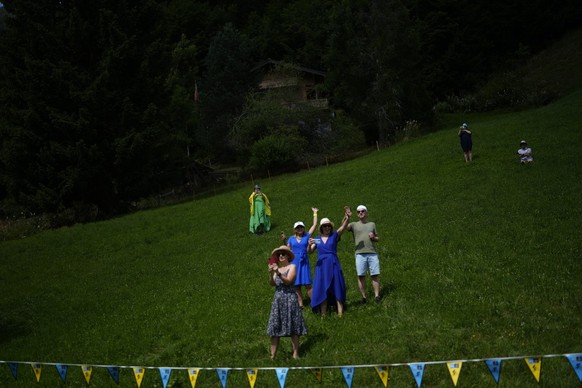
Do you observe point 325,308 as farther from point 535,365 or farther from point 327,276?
point 535,365

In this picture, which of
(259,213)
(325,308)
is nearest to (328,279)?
(325,308)

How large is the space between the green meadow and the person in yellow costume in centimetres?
52

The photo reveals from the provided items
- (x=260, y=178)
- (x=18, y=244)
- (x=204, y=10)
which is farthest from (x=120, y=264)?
(x=204, y=10)

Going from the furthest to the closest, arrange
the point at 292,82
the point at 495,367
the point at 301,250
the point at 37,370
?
the point at 292,82
the point at 301,250
the point at 37,370
the point at 495,367

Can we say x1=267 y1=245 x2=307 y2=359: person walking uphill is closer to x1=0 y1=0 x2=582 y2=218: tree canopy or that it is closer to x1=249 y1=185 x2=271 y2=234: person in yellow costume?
x1=249 y1=185 x2=271 y2=234: person in yellow costume

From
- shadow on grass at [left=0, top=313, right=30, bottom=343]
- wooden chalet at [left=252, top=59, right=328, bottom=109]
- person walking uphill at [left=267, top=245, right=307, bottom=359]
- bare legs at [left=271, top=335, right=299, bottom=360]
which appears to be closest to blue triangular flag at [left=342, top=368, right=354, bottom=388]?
person walking uphill at [left=267, top=245, right=307, bottom=359]

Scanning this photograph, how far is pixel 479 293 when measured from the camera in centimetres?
1400

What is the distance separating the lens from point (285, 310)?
11.5 metres

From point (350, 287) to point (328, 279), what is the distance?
7.67 feet

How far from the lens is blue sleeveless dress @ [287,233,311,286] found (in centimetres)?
1473

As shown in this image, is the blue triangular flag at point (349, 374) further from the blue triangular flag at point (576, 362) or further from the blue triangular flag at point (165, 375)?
the blue triangular flag at point (576, 362)

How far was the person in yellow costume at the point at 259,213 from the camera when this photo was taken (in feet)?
84.3

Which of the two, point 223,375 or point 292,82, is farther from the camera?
point 292,82

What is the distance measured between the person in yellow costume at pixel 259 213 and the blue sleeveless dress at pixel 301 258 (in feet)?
35.4
